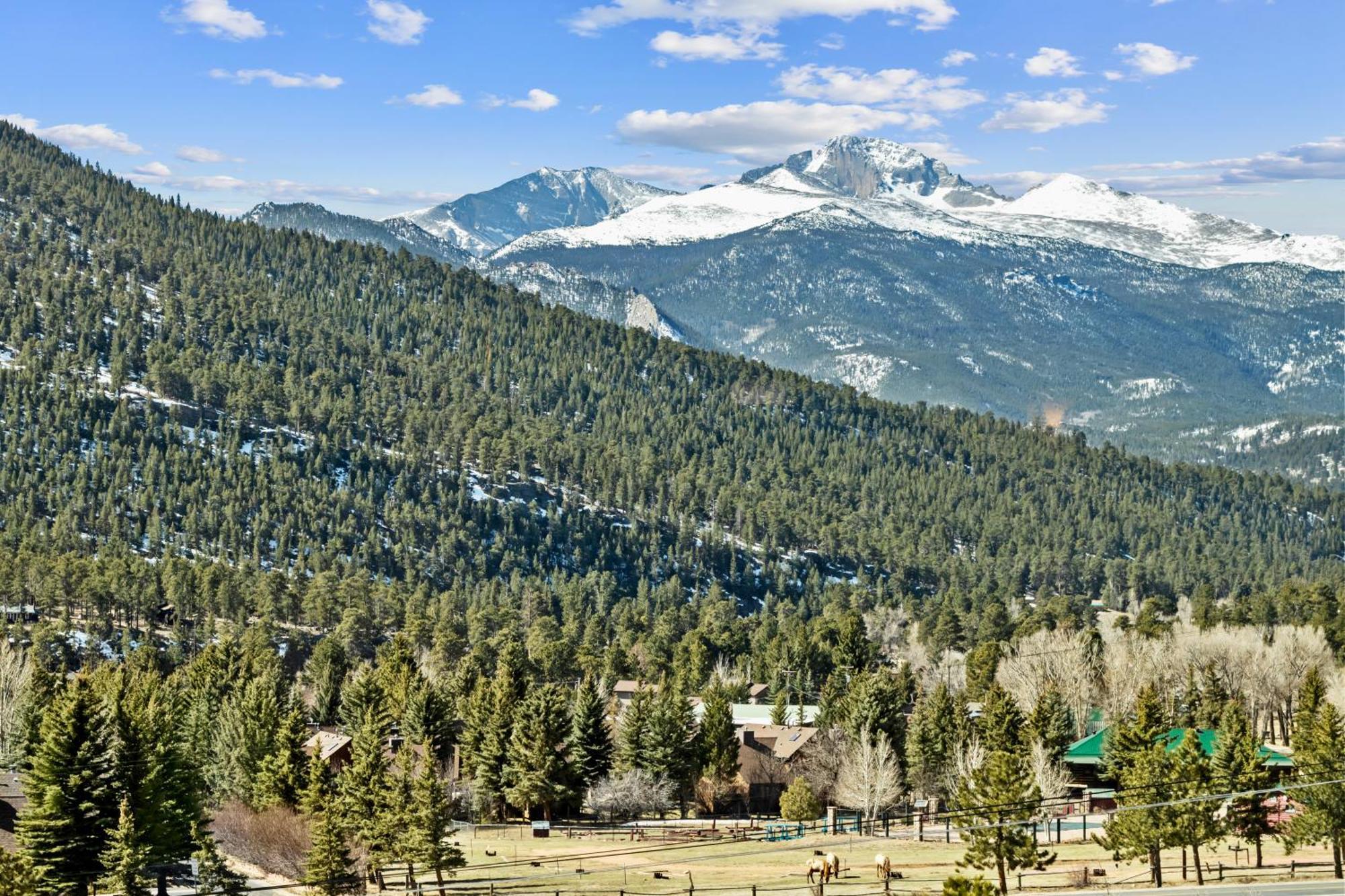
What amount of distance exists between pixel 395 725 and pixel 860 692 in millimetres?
35155

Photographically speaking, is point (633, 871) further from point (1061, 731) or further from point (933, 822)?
point (1061, 731)

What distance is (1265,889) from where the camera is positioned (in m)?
61.9

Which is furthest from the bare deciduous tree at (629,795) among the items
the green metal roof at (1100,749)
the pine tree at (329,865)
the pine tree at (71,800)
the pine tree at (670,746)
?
the pine tree at (71,800)

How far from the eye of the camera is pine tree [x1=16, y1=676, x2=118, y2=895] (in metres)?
64.4

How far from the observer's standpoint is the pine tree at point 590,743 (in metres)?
97.1

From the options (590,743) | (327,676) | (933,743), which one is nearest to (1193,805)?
(933,743)

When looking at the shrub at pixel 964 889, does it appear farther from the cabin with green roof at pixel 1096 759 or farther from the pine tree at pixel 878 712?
the pine tree at pixel 878 712

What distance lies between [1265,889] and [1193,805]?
246 inches

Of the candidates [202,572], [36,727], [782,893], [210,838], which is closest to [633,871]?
[782,893]

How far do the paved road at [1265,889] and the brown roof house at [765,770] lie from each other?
4582 cm

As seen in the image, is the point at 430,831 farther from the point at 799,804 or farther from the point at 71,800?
the point at 799,804

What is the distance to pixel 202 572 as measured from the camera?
166m

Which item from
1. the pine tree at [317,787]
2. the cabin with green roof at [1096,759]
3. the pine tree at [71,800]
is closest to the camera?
the pine tree at [71,800]

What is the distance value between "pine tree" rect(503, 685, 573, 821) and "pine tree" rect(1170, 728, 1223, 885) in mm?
38049
